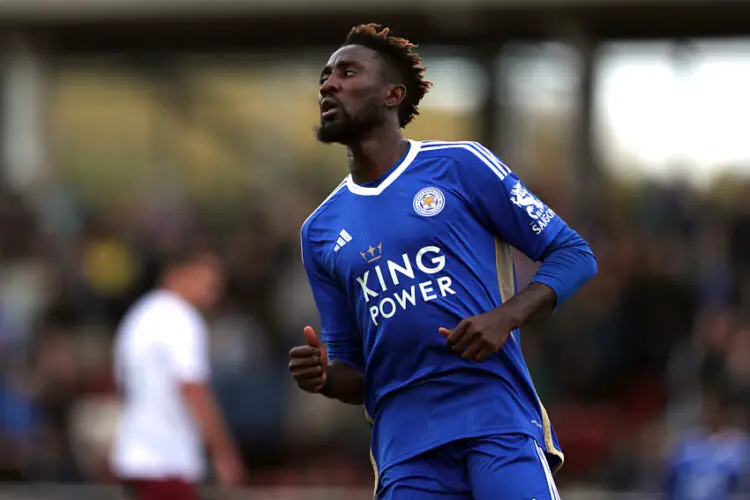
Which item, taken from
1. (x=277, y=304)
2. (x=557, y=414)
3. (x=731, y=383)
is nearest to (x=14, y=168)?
(x=277, y=304)

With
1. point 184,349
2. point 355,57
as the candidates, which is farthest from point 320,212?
point 184,349

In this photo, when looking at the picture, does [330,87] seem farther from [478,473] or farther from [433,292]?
[478,473]

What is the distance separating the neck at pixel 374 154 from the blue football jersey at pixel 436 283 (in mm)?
38

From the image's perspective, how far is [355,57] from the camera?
17.3 ft

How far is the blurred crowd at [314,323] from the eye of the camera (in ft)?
41.4

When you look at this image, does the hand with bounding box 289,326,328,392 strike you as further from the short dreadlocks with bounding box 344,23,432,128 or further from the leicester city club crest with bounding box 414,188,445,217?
the short dreadlocks with bounding box 344,23,432,128

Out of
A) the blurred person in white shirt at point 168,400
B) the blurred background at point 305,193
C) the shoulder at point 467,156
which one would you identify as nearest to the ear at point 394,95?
the shoulder at point 467,156

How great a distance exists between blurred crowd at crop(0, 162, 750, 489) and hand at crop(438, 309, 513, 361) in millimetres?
7059

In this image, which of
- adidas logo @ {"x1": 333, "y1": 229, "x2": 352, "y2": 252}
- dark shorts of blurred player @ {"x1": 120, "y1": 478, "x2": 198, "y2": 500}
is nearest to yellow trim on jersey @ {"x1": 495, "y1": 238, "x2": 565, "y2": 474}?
adidas logo @ {"x1": 333, "y1": 229, "x2": 352, "y2": 252}

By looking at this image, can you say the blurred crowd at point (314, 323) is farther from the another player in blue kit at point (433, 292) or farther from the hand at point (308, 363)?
the hand at point (308, 363)

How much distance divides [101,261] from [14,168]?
3.29 m

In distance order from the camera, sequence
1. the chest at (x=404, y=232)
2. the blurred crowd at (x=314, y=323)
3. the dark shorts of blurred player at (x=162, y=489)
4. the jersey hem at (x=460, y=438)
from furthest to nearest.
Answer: the blurred crowd at (x=314, y=323) → the dark shorts of blurred player at (x=162, y=489) → the chest at (x=404, y=232) → the jersey hem at (x=460, y=438)

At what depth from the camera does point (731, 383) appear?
1150 centimetres

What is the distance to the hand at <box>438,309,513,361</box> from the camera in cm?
478
